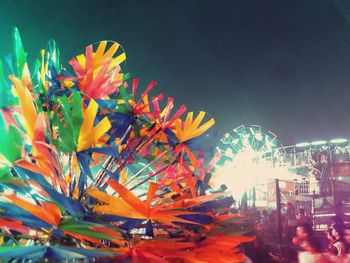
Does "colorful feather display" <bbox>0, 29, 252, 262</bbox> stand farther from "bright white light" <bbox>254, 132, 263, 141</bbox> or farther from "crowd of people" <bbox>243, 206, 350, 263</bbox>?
"bright white light" <bbox>254, 132, 263, 141</bbox>

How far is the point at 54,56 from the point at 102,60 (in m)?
0.15

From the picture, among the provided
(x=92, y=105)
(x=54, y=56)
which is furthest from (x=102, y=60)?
(x=92, y=105)

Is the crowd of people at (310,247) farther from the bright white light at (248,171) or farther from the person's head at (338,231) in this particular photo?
the bright white light at (248,171)

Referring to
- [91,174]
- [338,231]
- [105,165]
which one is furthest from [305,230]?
[91,174]

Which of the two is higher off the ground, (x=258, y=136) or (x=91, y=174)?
(x=258, y=136)

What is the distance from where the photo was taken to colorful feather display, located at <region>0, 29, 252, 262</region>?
27.6 inches

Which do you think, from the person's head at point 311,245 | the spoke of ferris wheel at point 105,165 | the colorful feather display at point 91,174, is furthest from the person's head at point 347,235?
the spoke of ferris wheel at point 105,165

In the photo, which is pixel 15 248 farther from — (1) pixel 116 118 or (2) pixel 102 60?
(2) pixel 102 60

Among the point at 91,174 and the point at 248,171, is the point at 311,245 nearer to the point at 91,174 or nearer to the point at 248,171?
the point at 91,174

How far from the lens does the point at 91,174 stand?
2.69ft

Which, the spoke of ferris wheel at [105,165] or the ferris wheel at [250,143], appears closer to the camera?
the spoke of ferris wheel at [105,165]

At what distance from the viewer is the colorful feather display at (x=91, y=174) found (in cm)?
70

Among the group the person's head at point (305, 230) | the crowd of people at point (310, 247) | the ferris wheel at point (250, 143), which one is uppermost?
the ferris wheel at point (250, 143)

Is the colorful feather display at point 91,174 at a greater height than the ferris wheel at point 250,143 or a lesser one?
lesser
